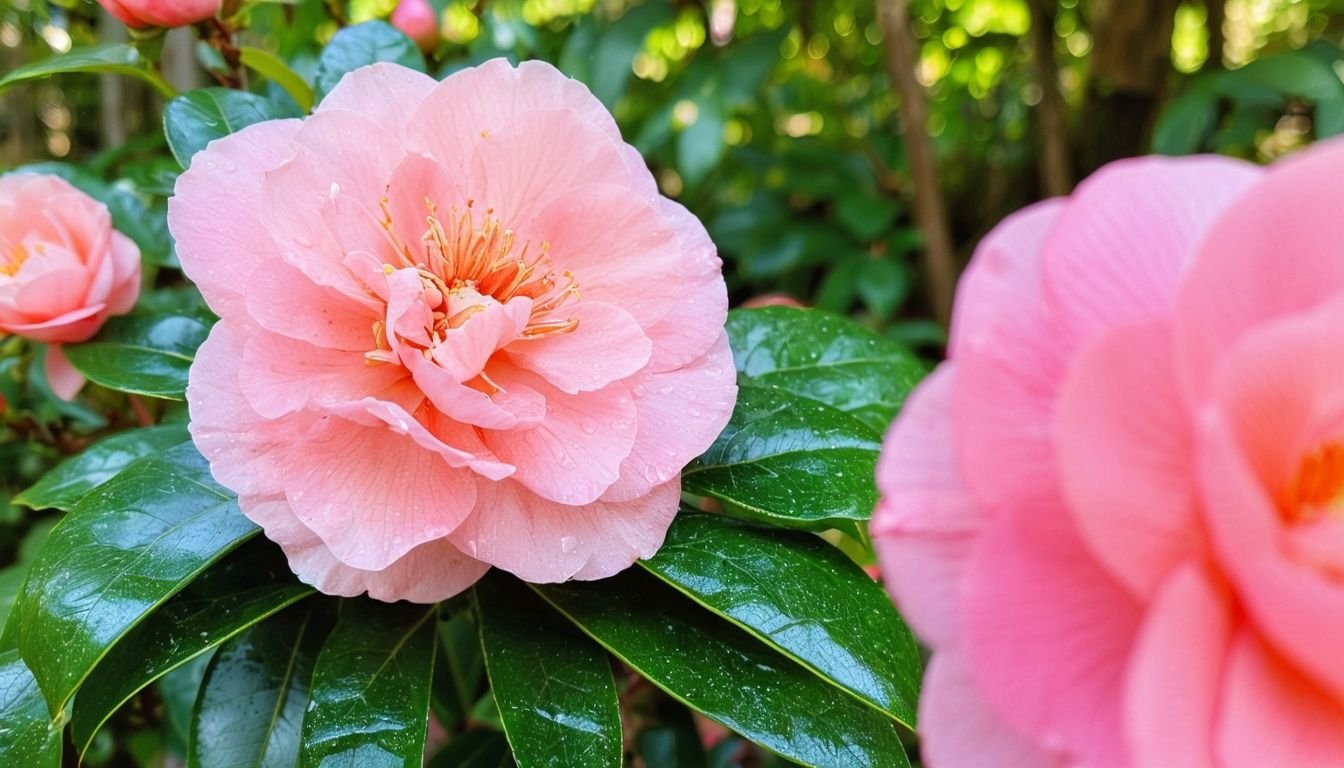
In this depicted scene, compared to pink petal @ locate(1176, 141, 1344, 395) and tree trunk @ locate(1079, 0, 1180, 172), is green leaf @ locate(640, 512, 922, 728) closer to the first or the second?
pink petal @ locate(1176, 141, 1344, 395)

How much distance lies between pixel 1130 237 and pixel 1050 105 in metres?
1.40

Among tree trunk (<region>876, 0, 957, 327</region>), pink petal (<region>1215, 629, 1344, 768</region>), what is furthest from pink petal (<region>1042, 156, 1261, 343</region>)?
tree trunk (<region>876, 0, 957, 327</region>)

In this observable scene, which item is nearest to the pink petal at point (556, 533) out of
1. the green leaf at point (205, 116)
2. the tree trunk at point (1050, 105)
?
the green leaf at point (205, 116)

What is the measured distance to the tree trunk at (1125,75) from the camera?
1.47 metres

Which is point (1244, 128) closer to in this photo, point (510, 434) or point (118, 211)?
point (510, 434)

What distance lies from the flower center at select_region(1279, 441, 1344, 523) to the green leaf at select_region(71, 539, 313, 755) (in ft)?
1.61

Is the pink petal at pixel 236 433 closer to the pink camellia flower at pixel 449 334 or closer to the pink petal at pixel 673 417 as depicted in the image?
the pink camellia flower at pixel 449 334

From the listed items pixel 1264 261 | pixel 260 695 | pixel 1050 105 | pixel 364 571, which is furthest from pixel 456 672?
pixel 1050 105

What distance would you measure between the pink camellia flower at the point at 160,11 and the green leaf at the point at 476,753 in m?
0.60

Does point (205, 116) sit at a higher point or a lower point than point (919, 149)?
higher

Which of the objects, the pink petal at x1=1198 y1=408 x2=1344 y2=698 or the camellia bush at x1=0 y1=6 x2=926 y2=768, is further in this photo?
the camellia bush at x1=0 y1=6 x2=926 y2=768

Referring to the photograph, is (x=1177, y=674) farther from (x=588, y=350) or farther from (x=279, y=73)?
(x=279, y=73)

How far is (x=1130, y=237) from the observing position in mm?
281

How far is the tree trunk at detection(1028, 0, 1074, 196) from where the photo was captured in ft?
4.88
